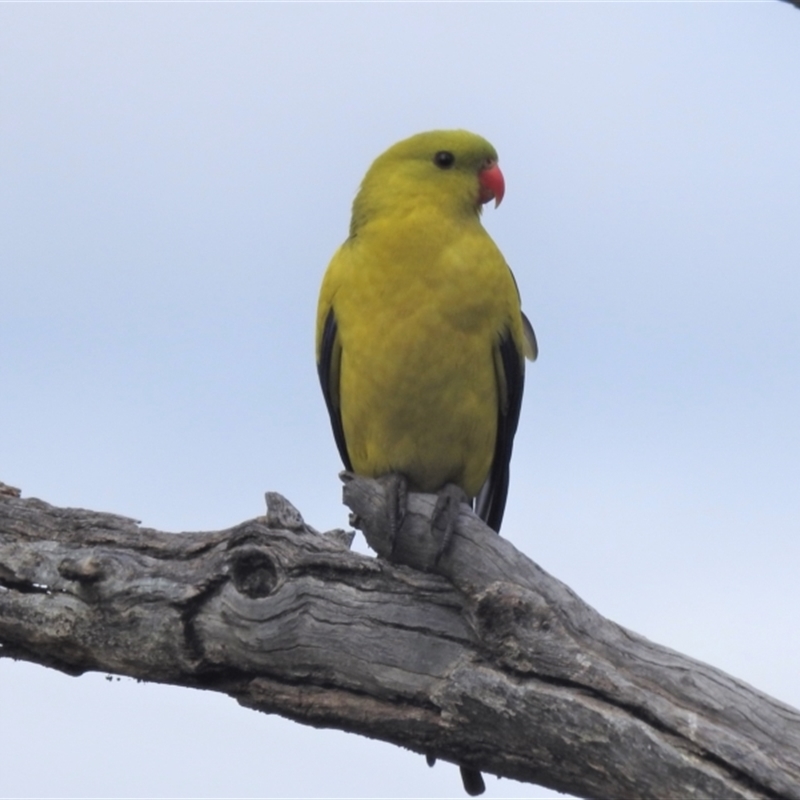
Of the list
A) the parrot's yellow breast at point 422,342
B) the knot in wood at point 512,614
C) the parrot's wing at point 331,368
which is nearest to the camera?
the knot in wood at point 512,614

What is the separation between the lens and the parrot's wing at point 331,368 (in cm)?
716

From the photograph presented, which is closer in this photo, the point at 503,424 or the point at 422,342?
the point at 422,342

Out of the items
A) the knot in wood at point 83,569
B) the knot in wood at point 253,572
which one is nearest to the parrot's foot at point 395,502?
the knot in wood at point 253,572

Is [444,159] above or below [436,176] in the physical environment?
above

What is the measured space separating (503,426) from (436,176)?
148cm

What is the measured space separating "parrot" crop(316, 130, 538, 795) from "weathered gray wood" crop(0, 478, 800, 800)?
1.56 feet

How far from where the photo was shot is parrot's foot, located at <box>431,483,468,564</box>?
20.3 ft

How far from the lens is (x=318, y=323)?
7.31m

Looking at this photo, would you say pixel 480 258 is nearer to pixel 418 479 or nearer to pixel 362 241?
pixel 362 241

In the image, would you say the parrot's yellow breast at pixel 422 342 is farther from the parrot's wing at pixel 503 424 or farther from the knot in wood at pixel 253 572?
the knot in wood at pixel 253 572

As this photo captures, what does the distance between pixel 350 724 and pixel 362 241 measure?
2.64 m

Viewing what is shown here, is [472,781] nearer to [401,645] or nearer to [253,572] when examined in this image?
[401,645]

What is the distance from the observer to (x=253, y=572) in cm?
614

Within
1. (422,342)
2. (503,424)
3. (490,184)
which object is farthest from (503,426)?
(490,184)
